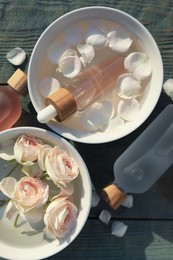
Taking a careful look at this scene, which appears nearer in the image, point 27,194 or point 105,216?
point 27,194

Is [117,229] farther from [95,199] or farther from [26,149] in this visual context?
[26,149]

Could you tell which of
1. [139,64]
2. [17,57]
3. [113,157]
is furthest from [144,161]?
[17,57]

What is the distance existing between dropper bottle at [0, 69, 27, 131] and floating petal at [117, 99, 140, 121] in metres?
0.17

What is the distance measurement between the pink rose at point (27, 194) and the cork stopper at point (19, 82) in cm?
15

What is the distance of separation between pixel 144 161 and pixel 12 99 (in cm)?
25

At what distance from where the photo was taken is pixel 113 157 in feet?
2.89

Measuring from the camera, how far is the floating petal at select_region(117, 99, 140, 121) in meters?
0.82

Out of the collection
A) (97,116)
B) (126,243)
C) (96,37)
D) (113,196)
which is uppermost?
(96,37)

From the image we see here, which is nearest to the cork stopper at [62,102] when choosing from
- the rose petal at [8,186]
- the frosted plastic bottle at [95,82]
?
the frosted plastic bottle at [95,82]

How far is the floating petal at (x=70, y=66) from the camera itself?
82 cm

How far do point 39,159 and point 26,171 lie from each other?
5cm

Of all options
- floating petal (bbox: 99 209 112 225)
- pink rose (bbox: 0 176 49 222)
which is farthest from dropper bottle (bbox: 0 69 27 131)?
floating petal (bbox: 99 209 112 225)

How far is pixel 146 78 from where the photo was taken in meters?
0.83

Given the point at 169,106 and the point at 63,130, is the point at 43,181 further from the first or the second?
the point at 169,106
